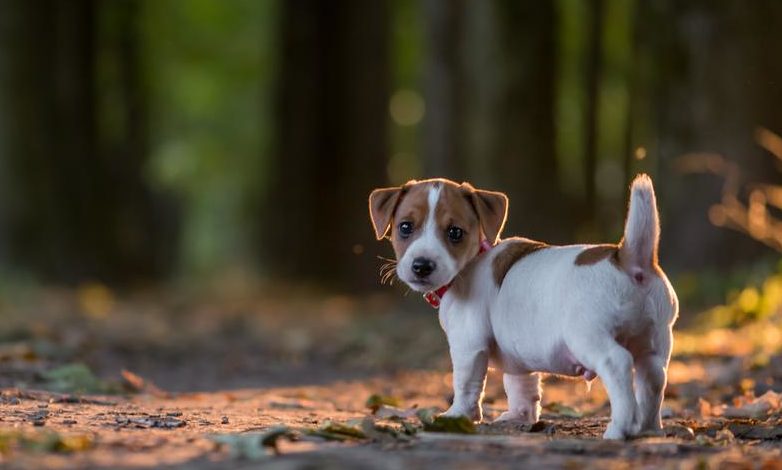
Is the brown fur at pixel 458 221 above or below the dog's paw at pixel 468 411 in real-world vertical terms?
above

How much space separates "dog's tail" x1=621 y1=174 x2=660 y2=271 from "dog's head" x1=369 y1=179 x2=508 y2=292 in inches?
40.8

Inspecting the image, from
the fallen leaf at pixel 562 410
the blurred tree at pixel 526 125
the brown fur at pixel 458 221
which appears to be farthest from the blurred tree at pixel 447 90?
the brown fur at pixel 458 221

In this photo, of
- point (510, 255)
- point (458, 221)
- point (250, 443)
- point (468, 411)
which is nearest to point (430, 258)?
point (458, 221)

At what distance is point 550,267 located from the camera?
6445 millimetres

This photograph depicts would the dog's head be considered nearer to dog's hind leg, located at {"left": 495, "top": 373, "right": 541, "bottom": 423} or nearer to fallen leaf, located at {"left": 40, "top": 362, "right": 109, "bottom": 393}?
dog's hind leg, located at {"left": 495, "top": 373, "right": 541, "bottom": 423}

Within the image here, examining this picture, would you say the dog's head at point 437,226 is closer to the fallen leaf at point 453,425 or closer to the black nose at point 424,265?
the black nose at point 424,265

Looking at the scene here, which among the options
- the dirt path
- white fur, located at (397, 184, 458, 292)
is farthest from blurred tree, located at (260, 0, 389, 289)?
white fur, located at (397, 184, 458, 292)

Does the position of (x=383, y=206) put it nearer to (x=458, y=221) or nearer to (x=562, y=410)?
(x=458, y=221)

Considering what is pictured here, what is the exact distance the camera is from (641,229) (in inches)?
240

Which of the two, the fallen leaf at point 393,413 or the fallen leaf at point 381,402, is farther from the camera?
the fallen leaf at point 381,402

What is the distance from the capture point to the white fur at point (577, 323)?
6047 millimetres

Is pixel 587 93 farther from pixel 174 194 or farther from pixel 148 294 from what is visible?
pixel 174 194

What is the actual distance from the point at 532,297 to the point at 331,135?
20.4 meters

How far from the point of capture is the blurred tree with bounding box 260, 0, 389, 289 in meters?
25.0
